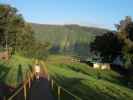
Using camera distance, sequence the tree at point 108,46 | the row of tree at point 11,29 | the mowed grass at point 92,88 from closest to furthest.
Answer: the mowed grass at point 92,88
the row of tree at point 11,29
the tree at point 108,46

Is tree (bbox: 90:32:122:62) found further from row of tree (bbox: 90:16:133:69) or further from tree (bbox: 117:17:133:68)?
tree (bbox: 117:17:133:68)

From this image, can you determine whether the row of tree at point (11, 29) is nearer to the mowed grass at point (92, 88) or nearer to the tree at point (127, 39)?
the tree at point (127, 39)

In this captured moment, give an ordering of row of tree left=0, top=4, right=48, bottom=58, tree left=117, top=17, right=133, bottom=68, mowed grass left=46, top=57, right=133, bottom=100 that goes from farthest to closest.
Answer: row of tree left=0, top=4, right=48, bottom=58 → tree left=117, top=17, right=133, bottom=68 → mowed grass left=46, top=57, right=133, bottom=100

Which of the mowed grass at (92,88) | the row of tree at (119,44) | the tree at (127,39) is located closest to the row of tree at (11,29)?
the row of tree at (119,44)

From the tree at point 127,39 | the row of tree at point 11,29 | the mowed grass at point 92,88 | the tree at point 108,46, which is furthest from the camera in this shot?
the tree at point 108,46

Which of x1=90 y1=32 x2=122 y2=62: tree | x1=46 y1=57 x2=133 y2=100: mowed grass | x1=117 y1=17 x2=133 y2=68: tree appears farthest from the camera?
x1=90 y1=32 x2=122 y2=62: tree

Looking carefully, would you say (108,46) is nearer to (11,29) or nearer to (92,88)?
(11,29)

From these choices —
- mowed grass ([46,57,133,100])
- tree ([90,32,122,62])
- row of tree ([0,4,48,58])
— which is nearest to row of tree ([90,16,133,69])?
tree ([90,32,122,62])

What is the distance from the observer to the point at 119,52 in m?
90.4

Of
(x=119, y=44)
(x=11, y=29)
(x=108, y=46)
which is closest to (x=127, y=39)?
(x=119, y=44)

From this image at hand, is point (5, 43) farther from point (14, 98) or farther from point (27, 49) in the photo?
point (14, 98)

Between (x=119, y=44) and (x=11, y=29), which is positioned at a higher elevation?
(x=11, y=29)

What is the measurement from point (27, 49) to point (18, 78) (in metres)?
74.2

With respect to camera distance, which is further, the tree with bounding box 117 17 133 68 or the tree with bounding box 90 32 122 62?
the tree with bounding box 90 32 122 62
